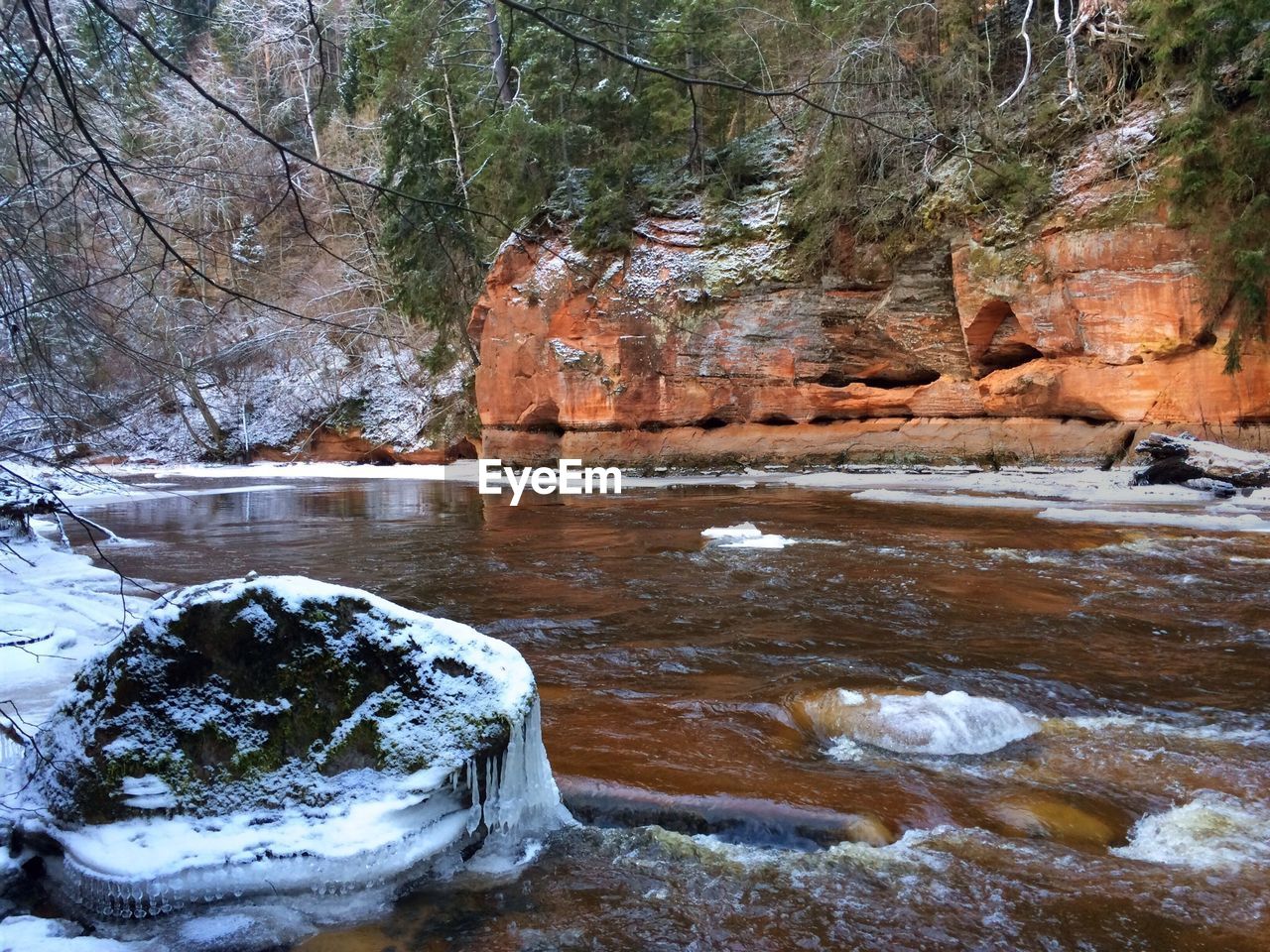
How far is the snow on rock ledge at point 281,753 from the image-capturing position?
88.9 inches

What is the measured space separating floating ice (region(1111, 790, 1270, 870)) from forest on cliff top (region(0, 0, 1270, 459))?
2666mm

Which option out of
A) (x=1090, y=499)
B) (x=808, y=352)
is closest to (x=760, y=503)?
(x=1090, y=499)

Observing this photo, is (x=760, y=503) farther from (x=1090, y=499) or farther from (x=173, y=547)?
(x=173, y=547)

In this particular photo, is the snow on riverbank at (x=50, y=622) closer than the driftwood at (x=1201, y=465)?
Yes

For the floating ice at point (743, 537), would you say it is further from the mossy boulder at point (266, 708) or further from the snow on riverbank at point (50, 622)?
the mossy boulder at point (266, 708)

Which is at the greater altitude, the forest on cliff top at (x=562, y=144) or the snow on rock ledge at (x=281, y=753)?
the forest on cliff top at (x=562, y=144)

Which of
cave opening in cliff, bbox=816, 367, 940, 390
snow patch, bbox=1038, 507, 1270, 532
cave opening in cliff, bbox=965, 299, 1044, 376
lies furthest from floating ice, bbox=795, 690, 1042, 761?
cave opening in cliff, bbox=816, 367, 940, 390

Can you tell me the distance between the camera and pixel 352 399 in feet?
98.6

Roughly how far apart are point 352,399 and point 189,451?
7716mm

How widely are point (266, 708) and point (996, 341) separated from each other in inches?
624

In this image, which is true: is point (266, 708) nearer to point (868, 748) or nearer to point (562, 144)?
point (868, 748)
